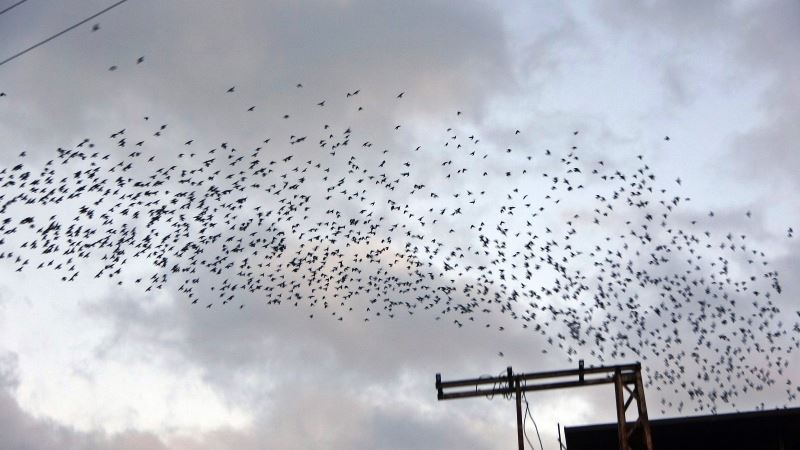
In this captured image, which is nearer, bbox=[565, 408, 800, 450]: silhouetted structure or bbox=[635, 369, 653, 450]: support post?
bbox=[635, 369, 653, 450]: support post

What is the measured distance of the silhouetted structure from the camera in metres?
18.0

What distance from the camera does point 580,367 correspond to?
16.0 meters

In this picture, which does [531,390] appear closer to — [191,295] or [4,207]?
[191,295]

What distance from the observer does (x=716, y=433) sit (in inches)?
734

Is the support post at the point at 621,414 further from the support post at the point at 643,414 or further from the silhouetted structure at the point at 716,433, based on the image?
the silhouetted structure at the point at 716,433

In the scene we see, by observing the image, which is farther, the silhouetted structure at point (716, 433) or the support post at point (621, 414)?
the silhouetted structure at point (716, 433)

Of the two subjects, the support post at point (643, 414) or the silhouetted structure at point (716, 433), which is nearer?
the support post at point (643, 414)

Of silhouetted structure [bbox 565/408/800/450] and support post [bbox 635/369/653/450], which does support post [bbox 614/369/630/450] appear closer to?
support post [bbox 635/369/653/450]

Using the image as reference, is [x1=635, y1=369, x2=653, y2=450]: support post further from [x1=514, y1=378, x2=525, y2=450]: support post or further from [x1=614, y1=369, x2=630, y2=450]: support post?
[x1=514, y1=378, x2=525, y2=450]: support post

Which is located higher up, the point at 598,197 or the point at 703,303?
the point at 598,197

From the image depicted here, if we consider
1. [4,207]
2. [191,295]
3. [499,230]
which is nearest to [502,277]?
[499,230]

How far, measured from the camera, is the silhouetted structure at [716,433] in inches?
709

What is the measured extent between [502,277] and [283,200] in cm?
785

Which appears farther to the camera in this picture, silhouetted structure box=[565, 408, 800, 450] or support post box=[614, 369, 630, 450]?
silhouetted structure box=[565, 408, 800, 450]
